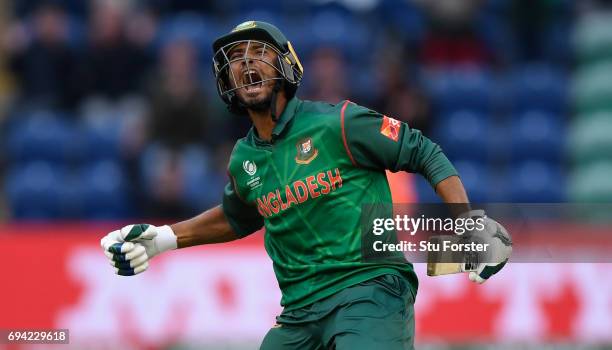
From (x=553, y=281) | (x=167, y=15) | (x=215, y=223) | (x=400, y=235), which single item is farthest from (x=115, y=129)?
(x=400, y=235)

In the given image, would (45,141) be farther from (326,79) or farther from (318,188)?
(318,188)

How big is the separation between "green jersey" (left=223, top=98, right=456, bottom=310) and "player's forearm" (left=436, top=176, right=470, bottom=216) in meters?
0.04

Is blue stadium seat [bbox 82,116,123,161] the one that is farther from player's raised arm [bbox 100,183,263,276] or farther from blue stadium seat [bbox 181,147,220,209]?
player's raised arm [bbox 100,183,263,276]

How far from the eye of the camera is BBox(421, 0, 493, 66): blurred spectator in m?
12.5

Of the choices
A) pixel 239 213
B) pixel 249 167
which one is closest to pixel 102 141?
pixel 239 213

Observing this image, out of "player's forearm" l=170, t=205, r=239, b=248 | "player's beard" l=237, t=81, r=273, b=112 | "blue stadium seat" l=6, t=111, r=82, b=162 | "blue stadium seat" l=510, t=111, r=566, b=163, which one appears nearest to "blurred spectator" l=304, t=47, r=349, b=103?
"blue stadium seat" l=510, t=111, r=566, b=163

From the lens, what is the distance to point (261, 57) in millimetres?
5496

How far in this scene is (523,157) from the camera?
1184 cm

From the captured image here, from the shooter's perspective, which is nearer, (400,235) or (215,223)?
(400,235)

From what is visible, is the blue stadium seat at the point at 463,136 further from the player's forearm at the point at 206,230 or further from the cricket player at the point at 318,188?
the cricket player at the point at 318,188

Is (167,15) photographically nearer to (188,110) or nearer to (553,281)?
(188,110)

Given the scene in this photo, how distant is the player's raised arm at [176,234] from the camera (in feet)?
18.7

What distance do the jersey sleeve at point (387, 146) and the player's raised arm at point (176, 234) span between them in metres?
0.75

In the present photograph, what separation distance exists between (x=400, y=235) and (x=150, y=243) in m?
1.25
